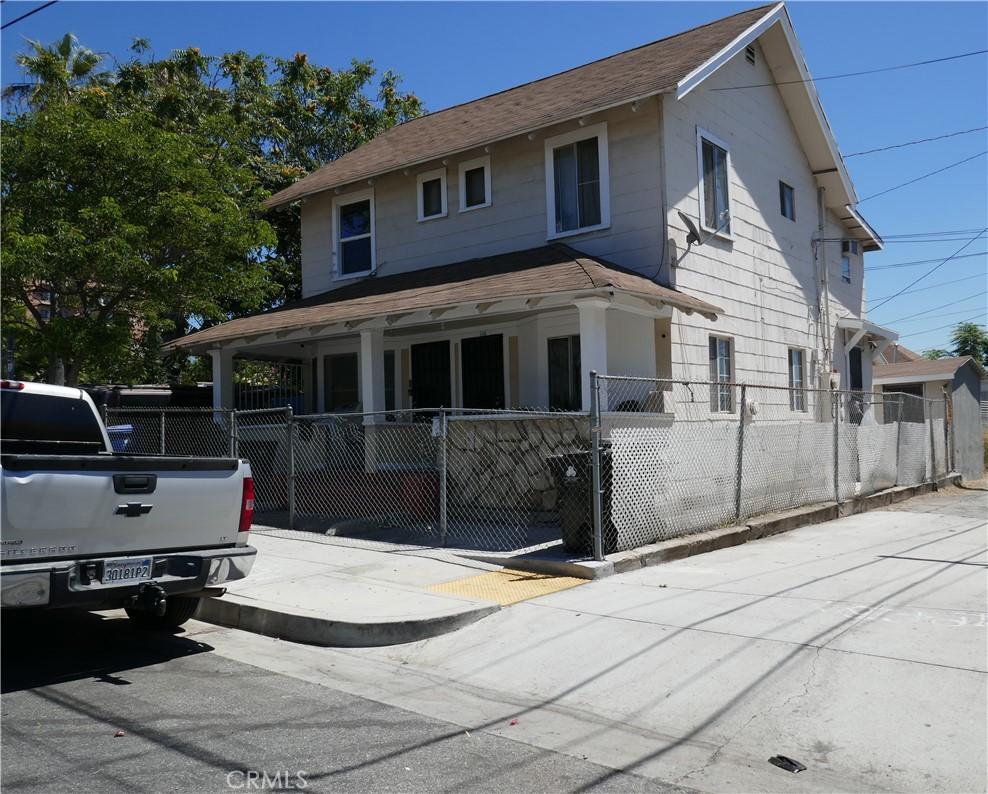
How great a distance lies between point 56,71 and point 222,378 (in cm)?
1147

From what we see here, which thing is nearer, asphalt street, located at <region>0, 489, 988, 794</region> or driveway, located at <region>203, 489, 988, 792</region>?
asphalt street, located at <region>0, 489, 988, 794</region>

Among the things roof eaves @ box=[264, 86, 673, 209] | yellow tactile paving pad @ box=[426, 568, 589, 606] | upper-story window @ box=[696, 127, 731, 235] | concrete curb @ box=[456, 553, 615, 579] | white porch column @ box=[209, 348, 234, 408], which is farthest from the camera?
white porch column @ box=[209, 348, 234, 408]

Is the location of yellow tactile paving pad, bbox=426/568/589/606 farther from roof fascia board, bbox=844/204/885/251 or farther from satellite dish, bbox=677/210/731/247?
roof fascia board, bbox=844/204/885/251

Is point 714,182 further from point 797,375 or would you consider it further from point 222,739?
point 222,739

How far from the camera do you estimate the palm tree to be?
22250 millimetres

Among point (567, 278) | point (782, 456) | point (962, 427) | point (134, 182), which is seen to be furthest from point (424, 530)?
point (962, 427)

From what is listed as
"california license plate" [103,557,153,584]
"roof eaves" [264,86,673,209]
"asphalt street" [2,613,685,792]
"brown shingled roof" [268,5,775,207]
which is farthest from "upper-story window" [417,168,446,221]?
"asphalt street" [2,613,685,792]

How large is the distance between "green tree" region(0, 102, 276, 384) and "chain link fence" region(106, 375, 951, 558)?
8.87 feet

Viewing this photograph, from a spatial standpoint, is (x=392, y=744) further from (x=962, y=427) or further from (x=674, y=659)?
(x=962, y=427)

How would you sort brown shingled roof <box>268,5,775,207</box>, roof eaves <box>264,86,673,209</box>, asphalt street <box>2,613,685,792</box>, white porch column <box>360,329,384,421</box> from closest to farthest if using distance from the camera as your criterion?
asphalt street <box>2,613,685,792</box>
roof eaves <box>264,86,673,209</box>
brown shingled roof <box>268,5,775,207</box>
white porch column <box>360,329,384,421</box>

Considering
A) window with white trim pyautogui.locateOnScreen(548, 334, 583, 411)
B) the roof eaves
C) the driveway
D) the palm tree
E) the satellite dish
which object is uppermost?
the palm tree

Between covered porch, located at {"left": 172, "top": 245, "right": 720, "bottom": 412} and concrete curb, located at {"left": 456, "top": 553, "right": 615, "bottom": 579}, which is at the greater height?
covered porch, located at {"left": 172, "top": 245, "right": 720, "bottom": 412}

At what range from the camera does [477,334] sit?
15.0m

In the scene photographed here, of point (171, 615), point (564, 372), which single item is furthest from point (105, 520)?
point (564, 372)
